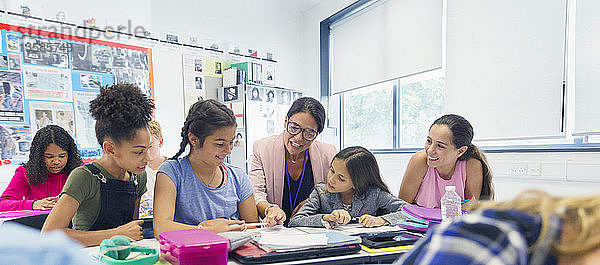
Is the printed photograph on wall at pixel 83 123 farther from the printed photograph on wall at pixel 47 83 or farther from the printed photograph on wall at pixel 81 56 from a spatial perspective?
the printed photograph on wall at pixel 81 56

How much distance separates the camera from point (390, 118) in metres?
4.17

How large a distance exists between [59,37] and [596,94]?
404 centimetres

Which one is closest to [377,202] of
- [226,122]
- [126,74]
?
[226,122]

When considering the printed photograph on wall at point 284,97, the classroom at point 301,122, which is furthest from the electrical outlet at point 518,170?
the printed photograph on wall at point 284,97

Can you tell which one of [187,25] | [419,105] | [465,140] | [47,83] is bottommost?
[465,140]

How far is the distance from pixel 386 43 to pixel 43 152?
3.21m

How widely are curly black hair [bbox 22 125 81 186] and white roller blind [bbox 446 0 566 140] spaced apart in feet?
9.57

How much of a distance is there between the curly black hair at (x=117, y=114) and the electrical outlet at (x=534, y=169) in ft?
8.17

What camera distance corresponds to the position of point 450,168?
2064 millimetres

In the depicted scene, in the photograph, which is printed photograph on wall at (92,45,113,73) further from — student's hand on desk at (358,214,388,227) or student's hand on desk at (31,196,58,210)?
student's hand on desk at (358,214,388,227)

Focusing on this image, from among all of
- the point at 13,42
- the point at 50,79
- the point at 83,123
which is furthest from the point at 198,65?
the point at 13,42

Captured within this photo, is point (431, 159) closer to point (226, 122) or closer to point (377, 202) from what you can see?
point (377, 202)

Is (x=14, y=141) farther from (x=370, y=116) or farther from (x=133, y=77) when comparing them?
(x=370, y=116)

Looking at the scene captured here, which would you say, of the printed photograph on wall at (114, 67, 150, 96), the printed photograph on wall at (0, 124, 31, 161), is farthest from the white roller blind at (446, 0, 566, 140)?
the printed photograph on wall at (0, 124, 31, 161)
